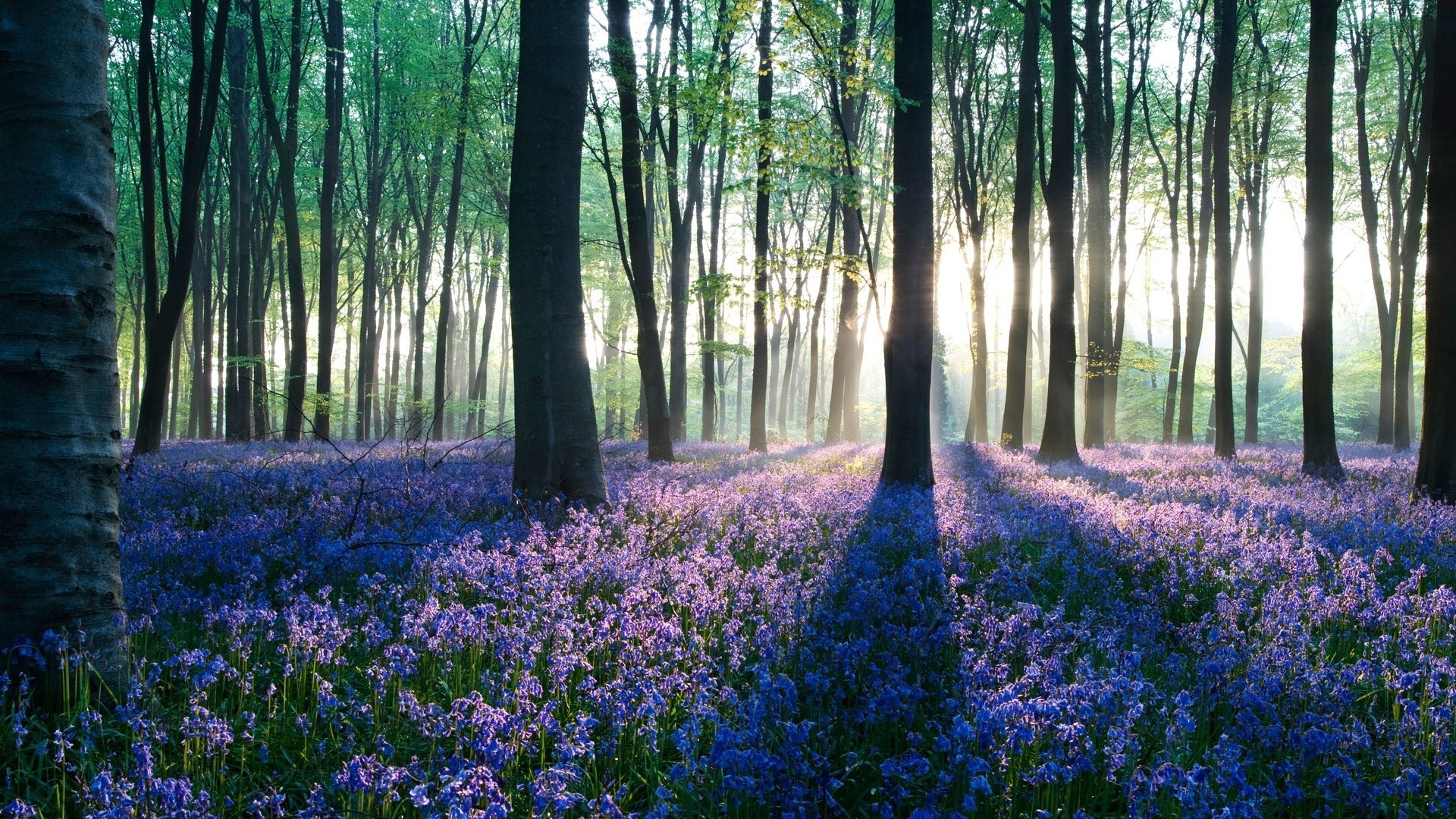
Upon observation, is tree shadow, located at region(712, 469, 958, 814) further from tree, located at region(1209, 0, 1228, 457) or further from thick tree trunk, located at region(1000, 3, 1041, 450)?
tree, located at region(1209, 0, 1228, 457)

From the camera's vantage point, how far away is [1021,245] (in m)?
17.5

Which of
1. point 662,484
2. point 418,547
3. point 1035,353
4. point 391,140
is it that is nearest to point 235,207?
point 391,140

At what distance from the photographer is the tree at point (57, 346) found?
258 centimetres

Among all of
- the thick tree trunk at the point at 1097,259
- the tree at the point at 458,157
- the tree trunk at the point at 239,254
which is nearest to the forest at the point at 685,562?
the tree at the point at 458,157

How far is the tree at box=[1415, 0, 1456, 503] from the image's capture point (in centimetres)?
825

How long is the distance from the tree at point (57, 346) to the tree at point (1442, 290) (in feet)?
37.1

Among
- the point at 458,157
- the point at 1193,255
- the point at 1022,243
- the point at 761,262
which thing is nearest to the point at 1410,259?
the point at 1193,255

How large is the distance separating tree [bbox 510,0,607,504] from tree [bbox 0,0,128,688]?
3998 mm

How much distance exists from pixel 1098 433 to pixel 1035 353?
141ft

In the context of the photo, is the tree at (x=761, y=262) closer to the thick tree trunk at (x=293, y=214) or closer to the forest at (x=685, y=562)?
the forest at (x=685, y=562)

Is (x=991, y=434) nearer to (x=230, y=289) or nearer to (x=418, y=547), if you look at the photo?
(x=230, y=289)

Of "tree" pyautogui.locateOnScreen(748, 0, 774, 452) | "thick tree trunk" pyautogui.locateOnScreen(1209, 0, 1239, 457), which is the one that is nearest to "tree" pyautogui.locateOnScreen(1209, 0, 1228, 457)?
"thick tree trunk" pyautogui.locateOnScreen(1209, 0, 1239, 457)

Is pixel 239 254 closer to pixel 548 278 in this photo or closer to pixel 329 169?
pixel 329 169

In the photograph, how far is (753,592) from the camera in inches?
171
